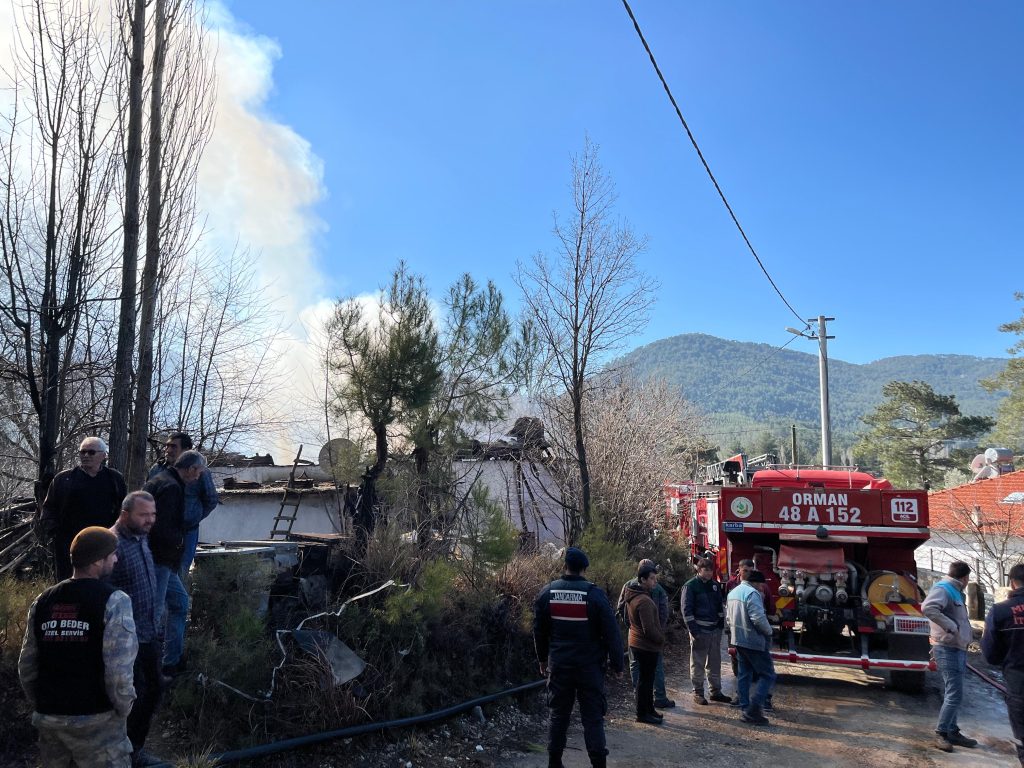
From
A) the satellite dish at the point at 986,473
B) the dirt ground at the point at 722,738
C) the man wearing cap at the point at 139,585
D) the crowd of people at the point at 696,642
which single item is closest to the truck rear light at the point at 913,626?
the dirt ground at the point at 722,738

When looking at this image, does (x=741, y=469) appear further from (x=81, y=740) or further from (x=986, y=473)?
(x=986, y=473)

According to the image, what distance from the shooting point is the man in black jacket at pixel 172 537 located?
604cm

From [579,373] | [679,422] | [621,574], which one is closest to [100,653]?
[621,574]

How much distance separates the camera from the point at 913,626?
9.38m

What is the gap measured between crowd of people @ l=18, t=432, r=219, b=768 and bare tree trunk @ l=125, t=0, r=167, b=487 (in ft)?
3.58

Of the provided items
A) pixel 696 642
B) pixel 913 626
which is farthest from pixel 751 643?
pixel 913 626

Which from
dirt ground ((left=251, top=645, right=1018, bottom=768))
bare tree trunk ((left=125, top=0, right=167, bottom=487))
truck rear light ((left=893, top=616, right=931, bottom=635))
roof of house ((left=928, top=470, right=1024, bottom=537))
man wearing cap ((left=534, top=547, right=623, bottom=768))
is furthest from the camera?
roof of house ((left=928, top=470, right=1024, bottom=537))

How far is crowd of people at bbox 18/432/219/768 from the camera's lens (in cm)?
384

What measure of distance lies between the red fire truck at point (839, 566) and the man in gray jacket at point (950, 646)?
1.55 meters

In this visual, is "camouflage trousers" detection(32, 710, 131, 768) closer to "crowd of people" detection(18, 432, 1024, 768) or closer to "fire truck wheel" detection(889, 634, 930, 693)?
"crowd of people" detection(18, 432, 1024, 768)

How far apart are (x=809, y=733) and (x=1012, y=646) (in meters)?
2.51

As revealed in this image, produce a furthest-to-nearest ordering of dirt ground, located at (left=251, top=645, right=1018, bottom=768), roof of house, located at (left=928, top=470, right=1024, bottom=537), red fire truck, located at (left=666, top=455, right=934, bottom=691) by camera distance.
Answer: roof of house, located at (left=928, top=470, right=1024, bottom=537)
red fire truck, located at (left=666, top=455, right=934, bottom=691)
dirt ground, located at (left=251, top=645, right=1018, bottom=768)

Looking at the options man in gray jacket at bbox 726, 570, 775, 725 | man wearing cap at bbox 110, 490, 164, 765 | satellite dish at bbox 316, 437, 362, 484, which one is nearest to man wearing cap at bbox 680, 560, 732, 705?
man in gray jacket at bbox 726, 570, 775, 725

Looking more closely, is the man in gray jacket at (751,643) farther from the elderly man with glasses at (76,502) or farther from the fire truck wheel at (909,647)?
the elderly man with glasses at (76,502)
